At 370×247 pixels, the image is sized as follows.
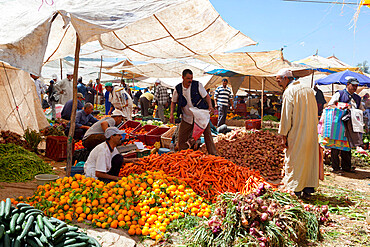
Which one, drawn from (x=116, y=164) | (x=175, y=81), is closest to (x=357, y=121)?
(x=116, y=164)

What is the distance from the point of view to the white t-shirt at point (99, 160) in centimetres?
414

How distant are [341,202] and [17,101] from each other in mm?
7598

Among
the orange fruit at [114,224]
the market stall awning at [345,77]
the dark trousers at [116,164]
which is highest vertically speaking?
the market stall awning at [345,77]

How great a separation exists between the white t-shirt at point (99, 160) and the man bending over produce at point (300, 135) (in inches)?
102

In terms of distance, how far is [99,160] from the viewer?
4.14m

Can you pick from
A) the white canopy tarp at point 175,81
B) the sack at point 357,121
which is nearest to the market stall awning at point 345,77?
the sack at point 357,121

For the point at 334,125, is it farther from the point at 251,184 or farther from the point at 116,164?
the point at 116,164

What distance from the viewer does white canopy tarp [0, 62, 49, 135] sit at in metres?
7.33

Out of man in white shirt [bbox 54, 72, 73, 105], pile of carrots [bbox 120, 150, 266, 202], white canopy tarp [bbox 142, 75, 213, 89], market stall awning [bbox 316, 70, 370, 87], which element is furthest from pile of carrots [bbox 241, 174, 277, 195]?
white canopy tarp [bbox 142, 75, 213, 89]

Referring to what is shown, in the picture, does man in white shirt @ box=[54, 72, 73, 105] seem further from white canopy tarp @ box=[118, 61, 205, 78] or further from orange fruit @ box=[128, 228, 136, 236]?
orange fruit @ box=[128, 228, 136, 236]

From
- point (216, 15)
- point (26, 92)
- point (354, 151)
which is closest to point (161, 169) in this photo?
point (216, 15)

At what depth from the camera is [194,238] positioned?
289 centimetres

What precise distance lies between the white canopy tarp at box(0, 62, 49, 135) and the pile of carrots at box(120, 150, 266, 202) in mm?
4395

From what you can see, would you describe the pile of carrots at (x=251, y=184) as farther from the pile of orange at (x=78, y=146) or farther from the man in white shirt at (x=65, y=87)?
the man in white shirt at (x=65, y=87)
